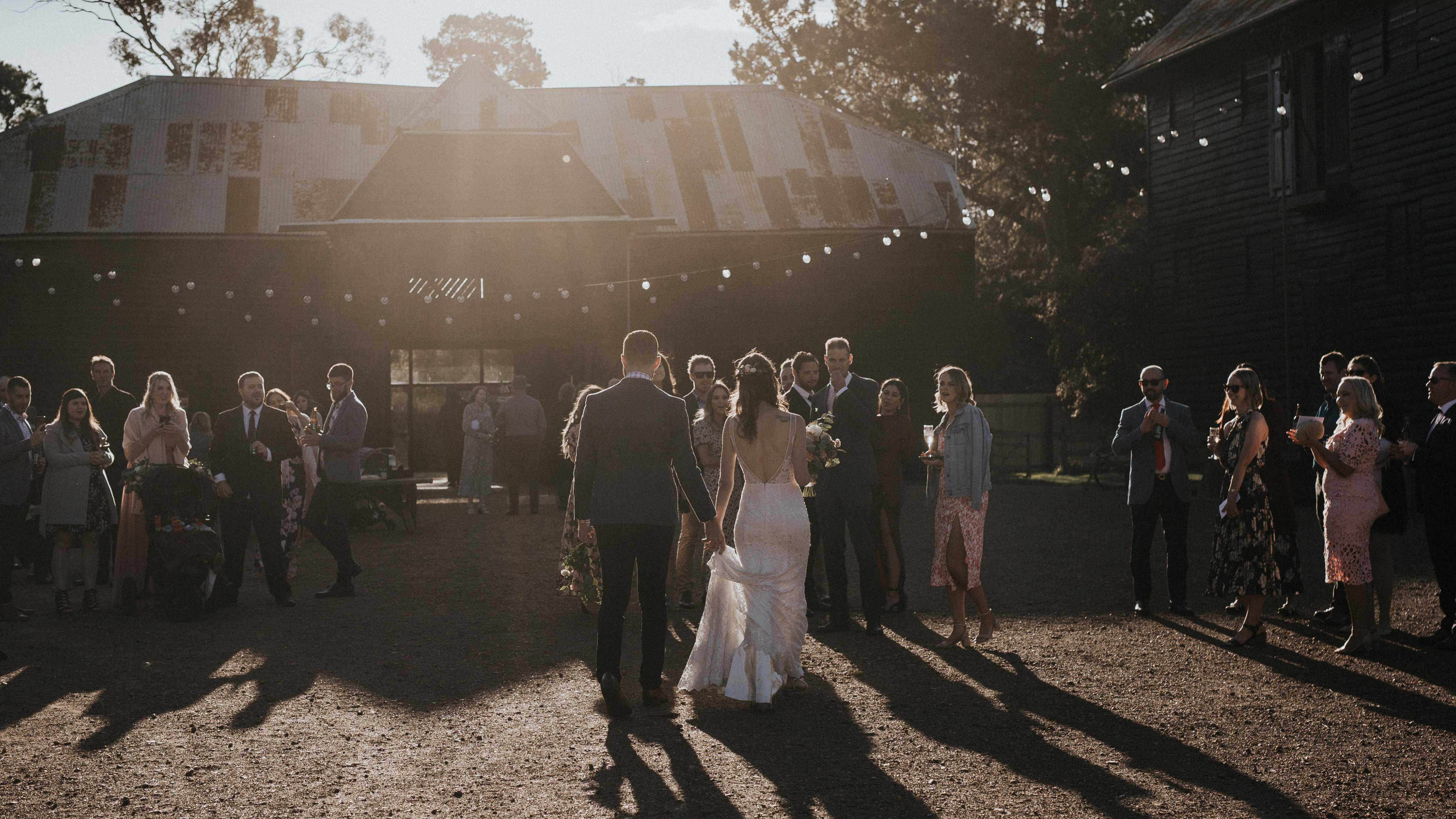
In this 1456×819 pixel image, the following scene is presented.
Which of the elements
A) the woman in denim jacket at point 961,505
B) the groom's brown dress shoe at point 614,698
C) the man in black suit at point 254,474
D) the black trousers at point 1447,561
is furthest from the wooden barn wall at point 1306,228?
the groom's brown dress shoe at point 614,698

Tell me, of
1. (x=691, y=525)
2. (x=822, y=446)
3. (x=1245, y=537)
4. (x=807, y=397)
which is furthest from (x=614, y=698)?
(x=1245, y=537)

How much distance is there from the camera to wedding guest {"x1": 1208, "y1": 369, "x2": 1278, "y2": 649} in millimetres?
7938

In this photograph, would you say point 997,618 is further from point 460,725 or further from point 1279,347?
point 1279,347

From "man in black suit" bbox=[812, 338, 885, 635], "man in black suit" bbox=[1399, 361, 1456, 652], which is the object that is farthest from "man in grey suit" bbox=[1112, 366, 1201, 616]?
"man in black suit" bbox=[812, 338, 885, 635]

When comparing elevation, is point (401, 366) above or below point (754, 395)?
above

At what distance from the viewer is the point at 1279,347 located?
21391 mm

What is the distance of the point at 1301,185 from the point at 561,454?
1374 cm

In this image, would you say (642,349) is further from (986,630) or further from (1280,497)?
(1280,497)

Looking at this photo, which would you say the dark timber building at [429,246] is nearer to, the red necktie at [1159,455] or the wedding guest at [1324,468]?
the red necktie at [1159,455]

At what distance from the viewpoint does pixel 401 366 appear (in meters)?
23.7

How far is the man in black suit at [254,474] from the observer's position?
10117 mm

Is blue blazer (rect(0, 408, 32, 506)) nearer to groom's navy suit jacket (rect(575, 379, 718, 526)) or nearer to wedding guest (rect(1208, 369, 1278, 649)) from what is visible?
groom's navy suit jacket (rect(575, 379, 718, 526))

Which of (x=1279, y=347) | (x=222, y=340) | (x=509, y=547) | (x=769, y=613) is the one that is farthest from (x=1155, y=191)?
(x=769, y=613)

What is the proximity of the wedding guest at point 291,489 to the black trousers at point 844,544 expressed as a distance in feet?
16.1
